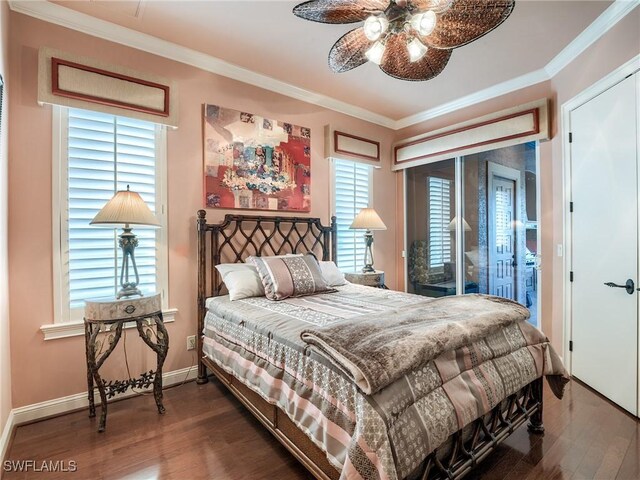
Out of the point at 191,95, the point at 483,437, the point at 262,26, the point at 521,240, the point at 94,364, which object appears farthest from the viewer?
the point at 521,240

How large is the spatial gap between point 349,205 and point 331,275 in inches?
49.0

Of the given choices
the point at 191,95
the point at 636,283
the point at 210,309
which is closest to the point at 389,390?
the point at 210,309

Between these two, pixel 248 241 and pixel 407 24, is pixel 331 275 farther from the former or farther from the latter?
pixel 407 24

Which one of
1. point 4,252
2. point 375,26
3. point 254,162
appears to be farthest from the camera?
point 254,162

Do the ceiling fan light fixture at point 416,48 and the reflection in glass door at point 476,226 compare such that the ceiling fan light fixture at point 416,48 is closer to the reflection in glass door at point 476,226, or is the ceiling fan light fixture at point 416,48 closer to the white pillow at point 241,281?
the white pillow at point 241,281

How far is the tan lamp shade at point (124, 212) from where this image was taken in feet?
7.18

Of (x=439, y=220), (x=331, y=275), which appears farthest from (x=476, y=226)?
(x=331, y=275)

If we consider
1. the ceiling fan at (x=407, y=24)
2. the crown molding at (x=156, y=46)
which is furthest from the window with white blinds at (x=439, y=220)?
the ceiling fan at (x=407, y=24)

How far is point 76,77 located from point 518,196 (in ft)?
14.1

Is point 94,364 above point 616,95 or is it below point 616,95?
below

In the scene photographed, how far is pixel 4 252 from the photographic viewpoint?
81.2 inches

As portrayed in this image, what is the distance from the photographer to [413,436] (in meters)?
1.25

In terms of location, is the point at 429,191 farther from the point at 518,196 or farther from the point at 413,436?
the point at 413,436

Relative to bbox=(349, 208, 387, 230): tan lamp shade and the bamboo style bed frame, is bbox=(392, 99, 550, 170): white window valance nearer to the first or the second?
bbox=(349, 208, 387, 230): tan lamp shade
